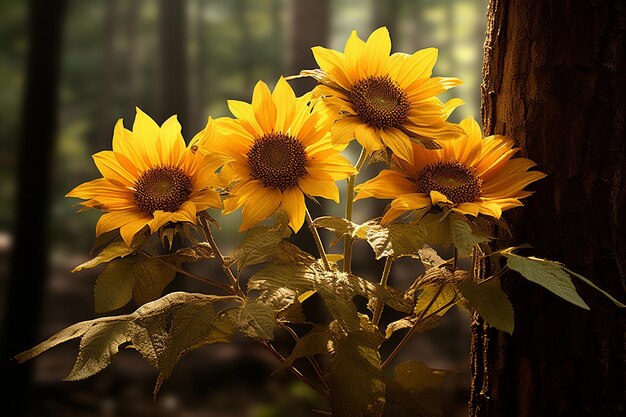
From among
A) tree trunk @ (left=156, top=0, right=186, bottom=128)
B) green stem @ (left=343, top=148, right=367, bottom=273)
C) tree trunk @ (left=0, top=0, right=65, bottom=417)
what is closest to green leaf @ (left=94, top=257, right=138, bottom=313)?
green stem @ (left=343, top=148, right=367, bottom=273)

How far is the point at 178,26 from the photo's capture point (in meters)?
4.61

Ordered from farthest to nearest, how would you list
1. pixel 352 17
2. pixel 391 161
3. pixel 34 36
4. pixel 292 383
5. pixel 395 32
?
1. pixel 352 17
2. pixel 395 32
3. pixel 292 383
4. pixel 34 36
5. pixel 391 161

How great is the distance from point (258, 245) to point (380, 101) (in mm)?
209

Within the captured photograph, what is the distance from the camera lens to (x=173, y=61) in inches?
176

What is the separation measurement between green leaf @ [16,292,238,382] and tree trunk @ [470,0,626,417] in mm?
379

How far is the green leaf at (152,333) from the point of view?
0.71 metres

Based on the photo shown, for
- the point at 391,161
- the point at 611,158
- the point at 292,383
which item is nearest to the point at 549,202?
the point at 611,158

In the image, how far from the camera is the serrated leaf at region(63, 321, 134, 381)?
697 millimetres

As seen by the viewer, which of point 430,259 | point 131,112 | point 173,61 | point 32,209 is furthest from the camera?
point 131,112

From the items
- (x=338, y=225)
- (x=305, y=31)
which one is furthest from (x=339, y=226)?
(x=305, y=31)

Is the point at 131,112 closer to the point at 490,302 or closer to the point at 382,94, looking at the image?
the point at 382,94

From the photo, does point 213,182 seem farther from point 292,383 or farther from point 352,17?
point 352,17

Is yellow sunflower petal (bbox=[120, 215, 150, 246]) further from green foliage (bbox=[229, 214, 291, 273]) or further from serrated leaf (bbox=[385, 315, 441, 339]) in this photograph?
serrated leaf (bbox=[385, 315, 441, 339])

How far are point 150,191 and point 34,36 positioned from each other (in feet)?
7.88
